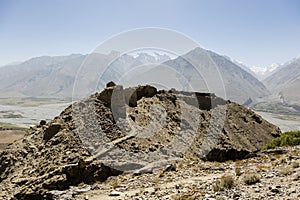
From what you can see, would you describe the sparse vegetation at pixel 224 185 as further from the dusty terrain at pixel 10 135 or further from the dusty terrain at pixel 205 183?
the dusty terrain at pixel 10 135

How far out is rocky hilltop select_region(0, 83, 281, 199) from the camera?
21250mm

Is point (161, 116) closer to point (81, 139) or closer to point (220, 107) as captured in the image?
point (81, 139)

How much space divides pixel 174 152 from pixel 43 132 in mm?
12342

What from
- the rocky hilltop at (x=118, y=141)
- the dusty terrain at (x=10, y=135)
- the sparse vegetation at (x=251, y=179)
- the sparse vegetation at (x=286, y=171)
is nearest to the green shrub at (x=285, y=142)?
the rocky hilltop at (x=118, y=141)

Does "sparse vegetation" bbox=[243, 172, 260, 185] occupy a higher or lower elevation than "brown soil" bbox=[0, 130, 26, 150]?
higher

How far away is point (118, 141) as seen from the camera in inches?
941

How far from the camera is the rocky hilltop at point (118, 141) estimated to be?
21250 millimetres

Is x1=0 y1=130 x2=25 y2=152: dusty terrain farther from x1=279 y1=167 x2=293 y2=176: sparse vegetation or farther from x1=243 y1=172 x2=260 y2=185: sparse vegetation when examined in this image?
x1=279 y1=167 x2=293 y2=176: sparse vegetation

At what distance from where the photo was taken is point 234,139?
1283 inches

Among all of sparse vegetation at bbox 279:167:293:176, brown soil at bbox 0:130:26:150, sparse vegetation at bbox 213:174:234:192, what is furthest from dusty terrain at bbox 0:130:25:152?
sparse vegetation at bbox 279:167:293:176

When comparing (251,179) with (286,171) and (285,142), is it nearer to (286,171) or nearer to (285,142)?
(286,171)

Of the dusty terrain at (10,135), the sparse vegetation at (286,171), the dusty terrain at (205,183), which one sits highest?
the sparse vegetation at (286,171)

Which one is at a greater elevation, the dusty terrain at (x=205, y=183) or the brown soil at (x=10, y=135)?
the dusty terrain at (x=205, y=183)

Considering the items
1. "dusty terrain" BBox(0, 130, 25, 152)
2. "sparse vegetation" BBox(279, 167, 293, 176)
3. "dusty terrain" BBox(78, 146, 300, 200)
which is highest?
"sparse vegetation" BBox(279, 167, 293, 176)
